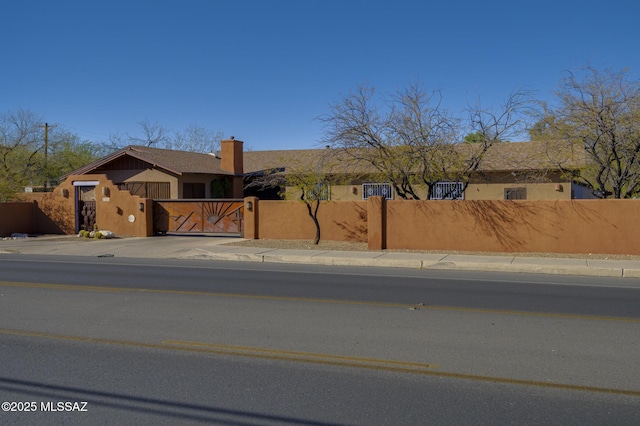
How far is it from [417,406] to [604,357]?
113 inches

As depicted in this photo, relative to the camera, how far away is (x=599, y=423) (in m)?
4.93

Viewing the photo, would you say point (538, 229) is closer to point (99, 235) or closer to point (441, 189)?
point (441, 189)

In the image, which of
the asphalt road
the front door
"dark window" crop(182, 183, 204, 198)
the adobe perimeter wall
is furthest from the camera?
"dark window" crop(182, 183, 204, 198)

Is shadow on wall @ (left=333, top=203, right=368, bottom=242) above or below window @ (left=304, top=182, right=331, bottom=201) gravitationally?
below

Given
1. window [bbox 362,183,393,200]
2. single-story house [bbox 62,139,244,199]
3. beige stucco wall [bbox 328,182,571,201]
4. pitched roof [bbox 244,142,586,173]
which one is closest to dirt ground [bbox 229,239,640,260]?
pitched roof [bbox 244,142,586,173]

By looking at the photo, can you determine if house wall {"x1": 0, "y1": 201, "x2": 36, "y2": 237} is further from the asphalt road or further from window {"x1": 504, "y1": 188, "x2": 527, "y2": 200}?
window {"x1": 504, "y1": 188, "x2": 527, "y2": 200}

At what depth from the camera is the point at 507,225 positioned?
19.3 meters

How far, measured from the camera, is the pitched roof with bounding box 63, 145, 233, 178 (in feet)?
98.9

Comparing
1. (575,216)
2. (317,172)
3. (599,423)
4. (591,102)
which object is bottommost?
(599,423)

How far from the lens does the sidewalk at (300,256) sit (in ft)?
51.2

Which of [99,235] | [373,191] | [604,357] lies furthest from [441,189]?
[604,357]

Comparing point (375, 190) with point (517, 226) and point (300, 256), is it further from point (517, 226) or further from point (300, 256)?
point (300, 256)

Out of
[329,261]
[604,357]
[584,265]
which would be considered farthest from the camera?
[329,261]

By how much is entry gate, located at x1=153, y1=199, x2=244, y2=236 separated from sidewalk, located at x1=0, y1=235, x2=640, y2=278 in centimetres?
51
